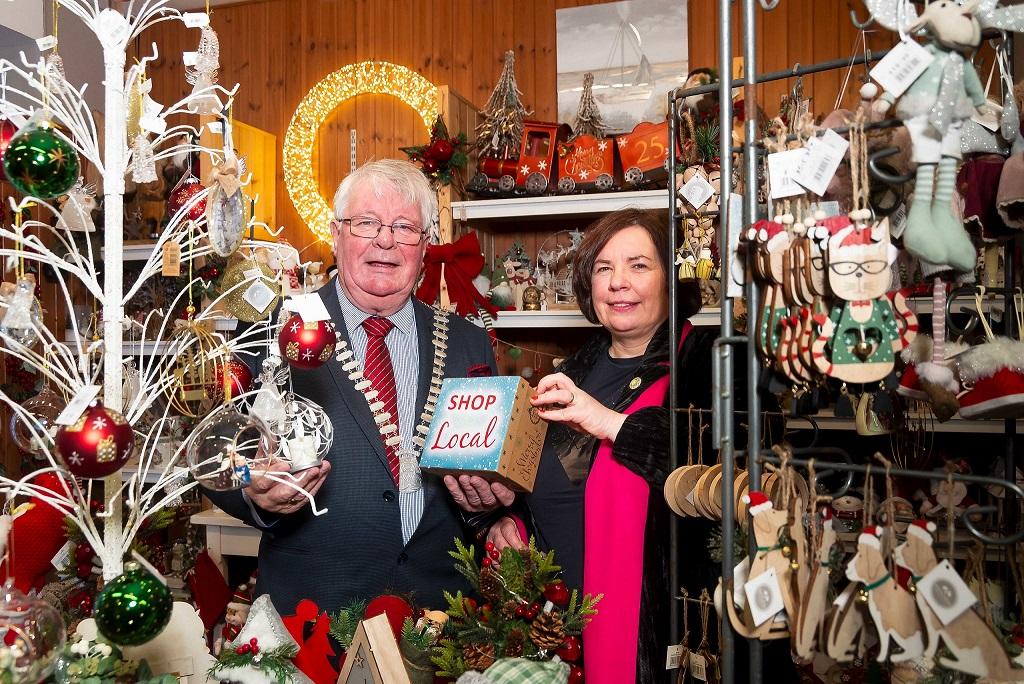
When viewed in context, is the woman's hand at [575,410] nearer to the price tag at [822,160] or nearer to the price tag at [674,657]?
the price tag at [674,657]

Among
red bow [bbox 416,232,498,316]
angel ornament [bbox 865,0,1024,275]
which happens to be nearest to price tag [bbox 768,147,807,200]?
angel ornament [bbox 865,0,1024,275]

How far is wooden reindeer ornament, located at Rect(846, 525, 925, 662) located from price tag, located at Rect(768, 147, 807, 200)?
0.48 m

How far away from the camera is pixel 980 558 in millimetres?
1394

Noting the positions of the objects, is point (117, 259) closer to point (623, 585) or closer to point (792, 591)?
point (792, 591)

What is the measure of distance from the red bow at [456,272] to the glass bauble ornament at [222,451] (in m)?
1.82

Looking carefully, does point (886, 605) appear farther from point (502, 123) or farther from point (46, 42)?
point (502, 123)

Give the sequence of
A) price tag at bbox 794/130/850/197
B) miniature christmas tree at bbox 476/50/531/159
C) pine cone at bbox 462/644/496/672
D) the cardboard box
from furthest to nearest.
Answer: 1. miniature christmas tree at bbox 476/50/531/159
2. the cardboard box
3. pine cone at bbox 462/644/496/672
4. price tag at bbox 794/130/850/197

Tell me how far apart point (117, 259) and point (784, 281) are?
36.7 inches

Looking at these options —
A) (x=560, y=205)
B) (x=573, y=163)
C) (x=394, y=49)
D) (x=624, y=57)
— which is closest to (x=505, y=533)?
(x=560, y=205)

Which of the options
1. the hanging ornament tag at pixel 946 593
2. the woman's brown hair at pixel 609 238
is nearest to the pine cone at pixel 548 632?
the hanging ornament tag at pixel 946 593

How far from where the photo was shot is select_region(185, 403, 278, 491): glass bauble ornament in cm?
118

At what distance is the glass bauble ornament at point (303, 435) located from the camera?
4.19ft

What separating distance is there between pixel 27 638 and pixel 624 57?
2950mm

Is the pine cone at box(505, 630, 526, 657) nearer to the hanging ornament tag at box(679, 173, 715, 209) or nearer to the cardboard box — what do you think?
the cardboard box
